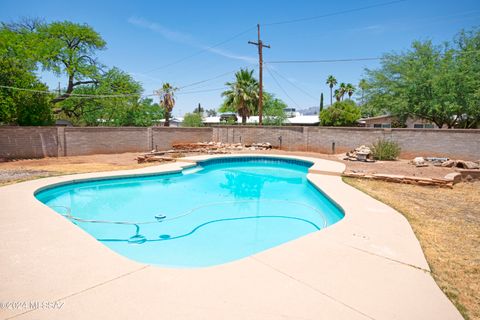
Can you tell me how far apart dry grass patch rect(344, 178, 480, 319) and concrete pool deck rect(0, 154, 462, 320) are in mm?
186

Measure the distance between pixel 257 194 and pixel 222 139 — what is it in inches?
485

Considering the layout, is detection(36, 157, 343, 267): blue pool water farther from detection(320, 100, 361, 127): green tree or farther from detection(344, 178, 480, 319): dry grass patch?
detection(320, 100, 361, 127): green tree

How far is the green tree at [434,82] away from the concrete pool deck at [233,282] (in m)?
15.1

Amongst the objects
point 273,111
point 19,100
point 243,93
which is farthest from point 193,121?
point 19,100

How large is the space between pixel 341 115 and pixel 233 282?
103 ft

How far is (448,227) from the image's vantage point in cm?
497

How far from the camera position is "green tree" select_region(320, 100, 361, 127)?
31094 millimetres

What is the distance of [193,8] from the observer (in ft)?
57.0

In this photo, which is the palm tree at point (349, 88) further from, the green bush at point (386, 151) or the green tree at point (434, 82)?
the green bush at point (386, 151)

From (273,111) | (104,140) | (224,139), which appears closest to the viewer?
(104,140)

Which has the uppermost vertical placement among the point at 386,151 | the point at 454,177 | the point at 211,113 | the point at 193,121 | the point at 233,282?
the point at 211,113

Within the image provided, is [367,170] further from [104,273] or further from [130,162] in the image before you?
[130,162]

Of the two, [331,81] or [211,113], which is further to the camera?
[211,113]

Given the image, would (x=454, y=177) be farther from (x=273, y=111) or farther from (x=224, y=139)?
(x=273, y=111)
